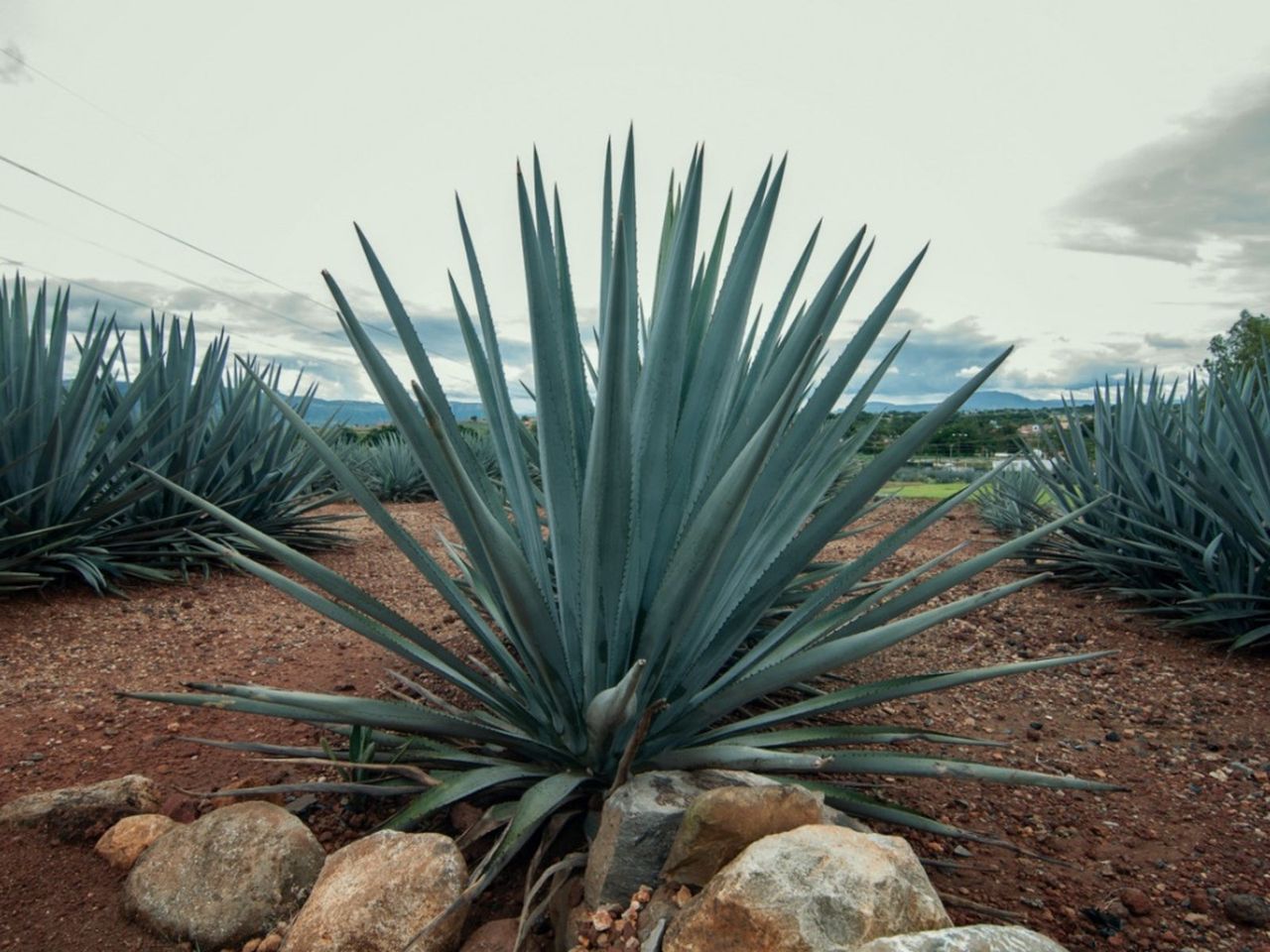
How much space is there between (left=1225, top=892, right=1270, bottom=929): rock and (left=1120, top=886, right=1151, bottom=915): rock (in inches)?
6.5

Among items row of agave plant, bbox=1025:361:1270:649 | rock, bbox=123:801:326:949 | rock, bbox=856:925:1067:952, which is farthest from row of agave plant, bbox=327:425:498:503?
rock, bbox=856:925:1067:952

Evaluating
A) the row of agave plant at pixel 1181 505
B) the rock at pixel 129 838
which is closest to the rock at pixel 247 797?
the rock at pixel 129 838

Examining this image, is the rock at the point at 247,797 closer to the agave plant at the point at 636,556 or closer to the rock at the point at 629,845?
the agave plant at the point at 636,556

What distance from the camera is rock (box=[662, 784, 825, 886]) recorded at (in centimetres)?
155

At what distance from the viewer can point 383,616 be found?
6.77 ft

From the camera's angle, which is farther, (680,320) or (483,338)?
(483,338)

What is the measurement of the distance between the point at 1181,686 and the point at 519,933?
343 centimetres

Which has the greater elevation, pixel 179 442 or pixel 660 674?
pixel 179 442

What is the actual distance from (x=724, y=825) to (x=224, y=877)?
1.08 metres

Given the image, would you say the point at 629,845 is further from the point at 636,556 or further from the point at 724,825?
the point at 636,556

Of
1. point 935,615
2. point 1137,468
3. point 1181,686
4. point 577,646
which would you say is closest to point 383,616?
point 577,646

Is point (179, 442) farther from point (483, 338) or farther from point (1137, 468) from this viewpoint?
point (1137, 468)

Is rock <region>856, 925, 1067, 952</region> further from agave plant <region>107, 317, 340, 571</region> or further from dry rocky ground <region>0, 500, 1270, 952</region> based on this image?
agave plant <region>107, 317, 340, 571</region>

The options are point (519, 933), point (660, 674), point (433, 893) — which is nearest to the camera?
point (519, 933)
